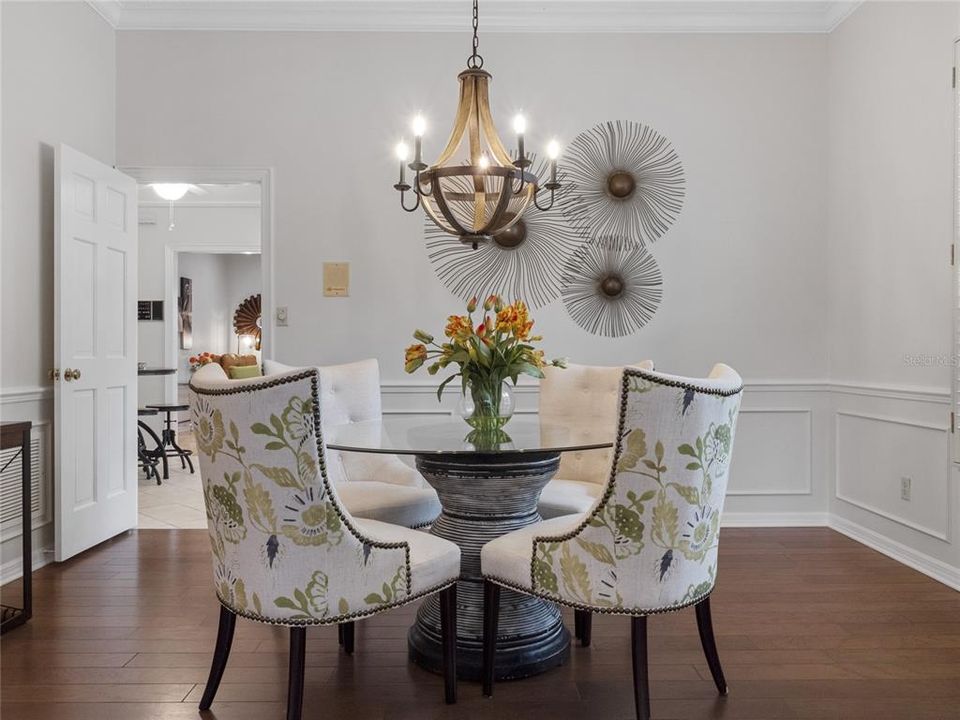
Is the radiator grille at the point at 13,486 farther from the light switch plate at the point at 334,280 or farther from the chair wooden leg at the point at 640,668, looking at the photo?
the chair wooden leg at the point at 640,668

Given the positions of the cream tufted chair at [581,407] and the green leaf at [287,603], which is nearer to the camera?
the green leaf at [287,603]

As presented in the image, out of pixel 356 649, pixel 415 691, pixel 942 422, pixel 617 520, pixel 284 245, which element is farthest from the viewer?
pixel 284 245

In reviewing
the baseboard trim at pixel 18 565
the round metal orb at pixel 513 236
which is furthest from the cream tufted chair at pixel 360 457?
the baseboard trim at pixel 18 565

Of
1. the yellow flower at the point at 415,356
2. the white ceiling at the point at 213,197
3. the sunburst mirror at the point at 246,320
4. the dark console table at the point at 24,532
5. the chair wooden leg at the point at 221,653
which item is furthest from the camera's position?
the sunburst mirror at the point at 246,320

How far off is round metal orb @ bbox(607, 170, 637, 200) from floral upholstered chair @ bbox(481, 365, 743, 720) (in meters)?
2.33

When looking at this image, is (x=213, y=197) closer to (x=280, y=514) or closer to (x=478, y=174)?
(x=478, y=174)

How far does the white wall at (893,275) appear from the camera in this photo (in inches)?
123

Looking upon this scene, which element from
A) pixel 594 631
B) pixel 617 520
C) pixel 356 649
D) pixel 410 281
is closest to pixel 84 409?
pixel 410 281

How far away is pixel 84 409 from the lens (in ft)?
11.6

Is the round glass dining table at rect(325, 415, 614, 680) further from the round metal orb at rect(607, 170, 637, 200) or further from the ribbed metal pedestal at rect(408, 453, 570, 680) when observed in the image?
the round metal orb at rect(607, 170, 637, 200)

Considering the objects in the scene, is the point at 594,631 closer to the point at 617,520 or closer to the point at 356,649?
the point at 356,649

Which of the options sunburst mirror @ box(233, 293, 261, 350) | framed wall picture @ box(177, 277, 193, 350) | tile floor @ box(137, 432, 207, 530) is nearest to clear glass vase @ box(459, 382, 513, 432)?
tile floor @ box(137, 432, 207, 530)

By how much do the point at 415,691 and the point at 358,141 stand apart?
298cm

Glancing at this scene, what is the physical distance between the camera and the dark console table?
259 cm
